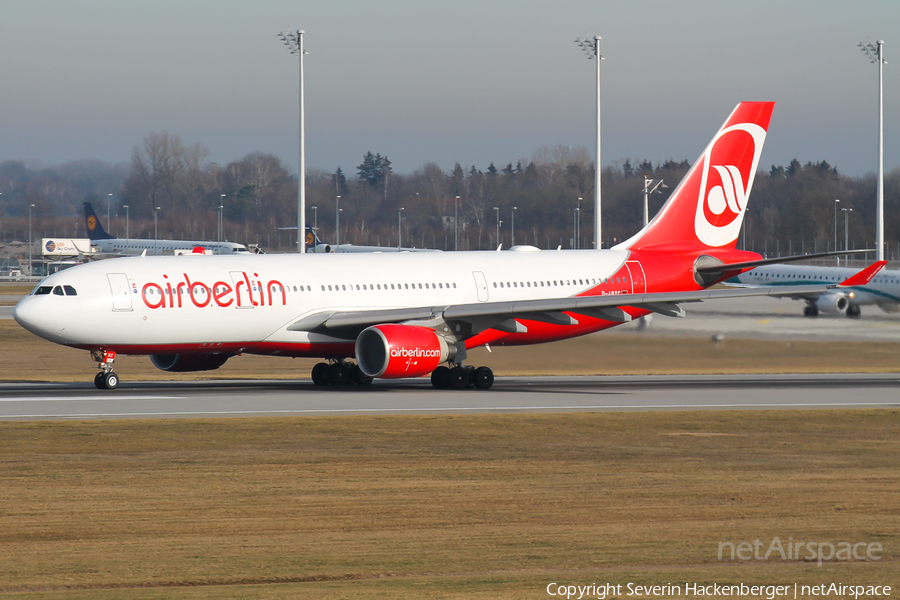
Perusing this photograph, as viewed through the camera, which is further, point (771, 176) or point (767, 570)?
point (771, 176)

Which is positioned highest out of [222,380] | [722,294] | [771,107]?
[771,107]

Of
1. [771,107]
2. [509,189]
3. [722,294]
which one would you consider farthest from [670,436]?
[509,189]

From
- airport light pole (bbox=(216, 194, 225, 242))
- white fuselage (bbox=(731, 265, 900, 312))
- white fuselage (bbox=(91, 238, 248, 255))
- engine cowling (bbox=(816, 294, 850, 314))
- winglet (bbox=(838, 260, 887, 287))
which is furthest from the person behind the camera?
airport light pole (bbox=(216, 194, 225, 242))

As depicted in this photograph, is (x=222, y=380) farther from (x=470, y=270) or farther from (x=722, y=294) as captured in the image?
(x=722, y=294)

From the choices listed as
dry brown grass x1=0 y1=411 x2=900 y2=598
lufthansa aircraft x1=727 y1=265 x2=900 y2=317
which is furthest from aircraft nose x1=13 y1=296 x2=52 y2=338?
lufthansa aircraft x1=727 y1=265 x2=900 y2=317

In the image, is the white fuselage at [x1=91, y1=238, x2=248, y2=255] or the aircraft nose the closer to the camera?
the aircraft nose

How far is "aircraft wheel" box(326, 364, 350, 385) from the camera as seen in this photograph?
32844 mm

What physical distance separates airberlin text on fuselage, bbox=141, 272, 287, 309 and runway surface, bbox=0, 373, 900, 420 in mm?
2365

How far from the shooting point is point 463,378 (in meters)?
31.6

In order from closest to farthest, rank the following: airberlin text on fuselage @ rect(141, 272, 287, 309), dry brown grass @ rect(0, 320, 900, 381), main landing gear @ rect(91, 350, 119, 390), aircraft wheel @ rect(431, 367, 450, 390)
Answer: airberlin text on fuselage @ rect(141, 272, 287, 309) < main landing gear @ rect(91, 350, 119, 390) < aircraft wheel @ rect(431, 367, 450, 390) < dry brown grass @ rect(0, 320, 900, 381)

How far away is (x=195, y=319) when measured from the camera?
2955 cm

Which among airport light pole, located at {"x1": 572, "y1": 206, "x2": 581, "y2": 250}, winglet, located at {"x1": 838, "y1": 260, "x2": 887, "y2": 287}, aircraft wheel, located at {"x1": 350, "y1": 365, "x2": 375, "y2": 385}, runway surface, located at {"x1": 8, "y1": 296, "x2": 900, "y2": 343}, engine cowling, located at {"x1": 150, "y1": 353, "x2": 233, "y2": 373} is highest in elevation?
→ airport light pole, located at {"x1": 572, "y1": 206, "x2": 581, "y2": 250}

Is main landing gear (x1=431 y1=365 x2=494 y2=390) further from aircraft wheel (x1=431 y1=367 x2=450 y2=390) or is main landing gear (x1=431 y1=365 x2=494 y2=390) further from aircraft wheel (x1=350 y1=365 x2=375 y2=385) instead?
aircraft wheel (x1=350 y1=365 x2=375 y2=385)

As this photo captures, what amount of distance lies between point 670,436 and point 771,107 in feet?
68.0
